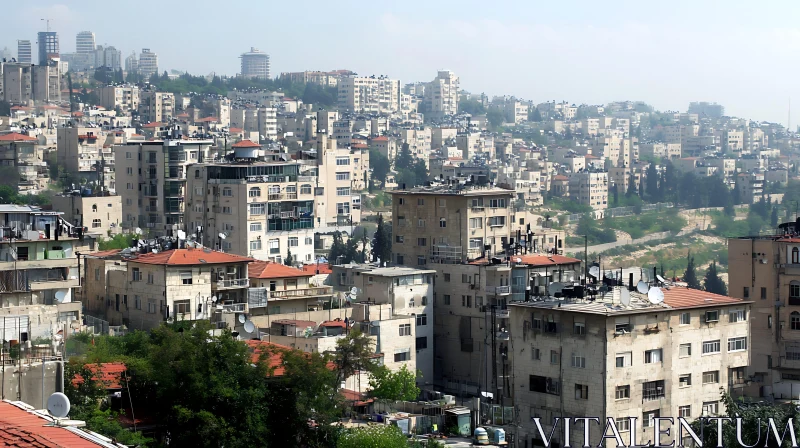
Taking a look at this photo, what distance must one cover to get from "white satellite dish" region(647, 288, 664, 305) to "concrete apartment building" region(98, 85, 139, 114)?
3429 inches

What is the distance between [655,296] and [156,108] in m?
83.5

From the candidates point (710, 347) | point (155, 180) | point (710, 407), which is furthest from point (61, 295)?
point (155, 180)

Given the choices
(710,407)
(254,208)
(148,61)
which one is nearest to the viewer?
(710,407)

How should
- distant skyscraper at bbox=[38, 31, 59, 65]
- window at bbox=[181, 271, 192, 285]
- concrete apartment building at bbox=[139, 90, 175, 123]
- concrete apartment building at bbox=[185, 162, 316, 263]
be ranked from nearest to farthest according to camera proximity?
window at bbox=[181, 271, 192, 285] < concrete apartment building at bbox=[185, 162, 316, 263] < concrete apartment building at bbox=[139, 90, 175, 123] < distant skyscraper at bbox=[38, 31, 59, 65]

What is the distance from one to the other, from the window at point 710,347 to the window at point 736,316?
62cm

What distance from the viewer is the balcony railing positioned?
32625mm

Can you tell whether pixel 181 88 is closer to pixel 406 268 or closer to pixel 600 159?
pixel 600 159

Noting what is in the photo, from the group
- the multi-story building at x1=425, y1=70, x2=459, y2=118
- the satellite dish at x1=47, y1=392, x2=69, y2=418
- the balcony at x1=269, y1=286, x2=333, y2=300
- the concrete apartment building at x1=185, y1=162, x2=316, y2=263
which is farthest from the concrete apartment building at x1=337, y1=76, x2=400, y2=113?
the satellite dish at x1=47, y1=392, x2=69, y2=418

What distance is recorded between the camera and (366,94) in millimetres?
150875

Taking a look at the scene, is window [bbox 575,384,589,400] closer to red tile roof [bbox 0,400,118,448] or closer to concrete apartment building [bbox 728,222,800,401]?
concrete apartment building [bbox 728,222,800,401]

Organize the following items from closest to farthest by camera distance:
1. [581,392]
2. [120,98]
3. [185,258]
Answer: [581,392]
[185,258]
[120,98]

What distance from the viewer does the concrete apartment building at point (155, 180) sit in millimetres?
54156

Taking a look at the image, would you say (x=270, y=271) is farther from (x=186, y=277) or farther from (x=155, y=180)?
(x=155, y=180)

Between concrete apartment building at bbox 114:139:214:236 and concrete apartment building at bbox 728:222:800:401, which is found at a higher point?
concrete apartment building at bbox 114:139:214:236
